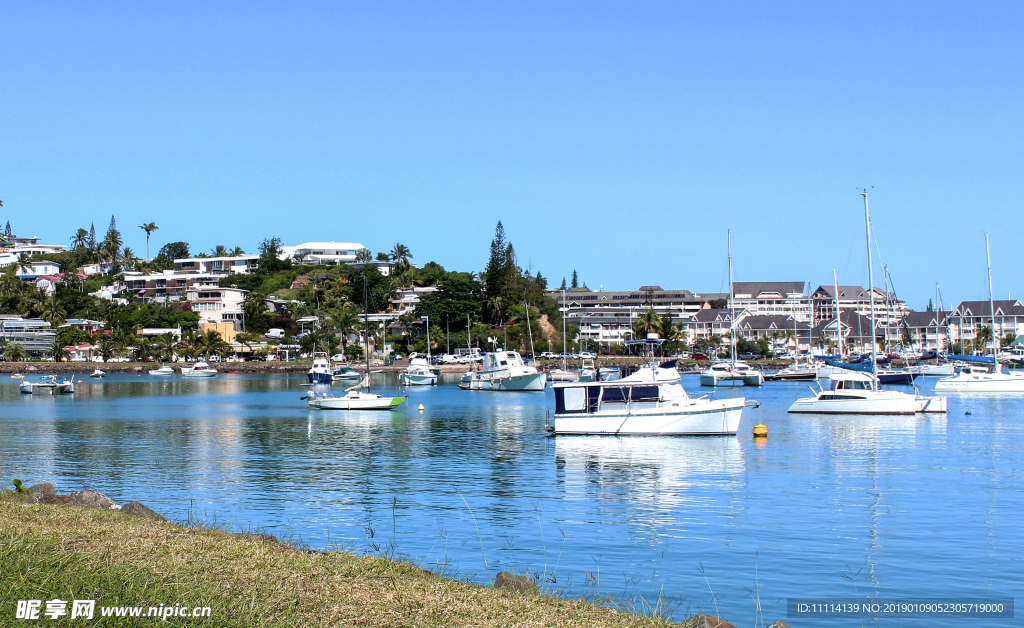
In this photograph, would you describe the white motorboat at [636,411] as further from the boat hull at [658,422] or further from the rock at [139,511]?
the rock at [139,511]

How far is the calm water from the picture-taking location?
16500 mm

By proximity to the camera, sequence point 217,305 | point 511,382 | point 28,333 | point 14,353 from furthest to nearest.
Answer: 1. point 217,305
2. point 28,333
3. point 14,353
4. point 511,382

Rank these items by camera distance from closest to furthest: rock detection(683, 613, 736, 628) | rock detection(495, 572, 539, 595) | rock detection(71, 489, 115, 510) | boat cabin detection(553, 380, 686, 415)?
rock detection(683, 613, 736, 628) → rock detection(495, 572, 539, 595) → rock detection(71, 489, 115, 510) → boat cabin detection(553, 380, 686, 415)

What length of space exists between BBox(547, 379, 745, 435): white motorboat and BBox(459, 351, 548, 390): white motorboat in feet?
156

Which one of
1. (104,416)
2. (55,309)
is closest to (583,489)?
(104,416)

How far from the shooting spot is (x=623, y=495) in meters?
25.7

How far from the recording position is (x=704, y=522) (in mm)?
21328

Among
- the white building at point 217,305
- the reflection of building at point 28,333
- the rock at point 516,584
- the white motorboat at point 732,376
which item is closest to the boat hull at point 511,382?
the white motorboat at point 732,376

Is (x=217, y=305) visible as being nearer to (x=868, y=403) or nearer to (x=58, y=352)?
(x=58, y=352)

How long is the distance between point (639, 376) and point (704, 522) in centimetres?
2074

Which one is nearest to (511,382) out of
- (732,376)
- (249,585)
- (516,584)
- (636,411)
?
(732,376)

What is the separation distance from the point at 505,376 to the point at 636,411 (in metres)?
51.7

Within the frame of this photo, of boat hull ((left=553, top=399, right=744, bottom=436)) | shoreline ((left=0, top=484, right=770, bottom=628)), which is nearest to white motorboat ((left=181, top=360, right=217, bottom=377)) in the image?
boat hull ((left=553, top=399, right=744, bottom=436))

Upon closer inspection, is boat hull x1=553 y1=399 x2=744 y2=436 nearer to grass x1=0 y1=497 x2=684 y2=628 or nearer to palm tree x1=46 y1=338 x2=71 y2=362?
grass x1=0 y1=497 x2=684 y2=628
